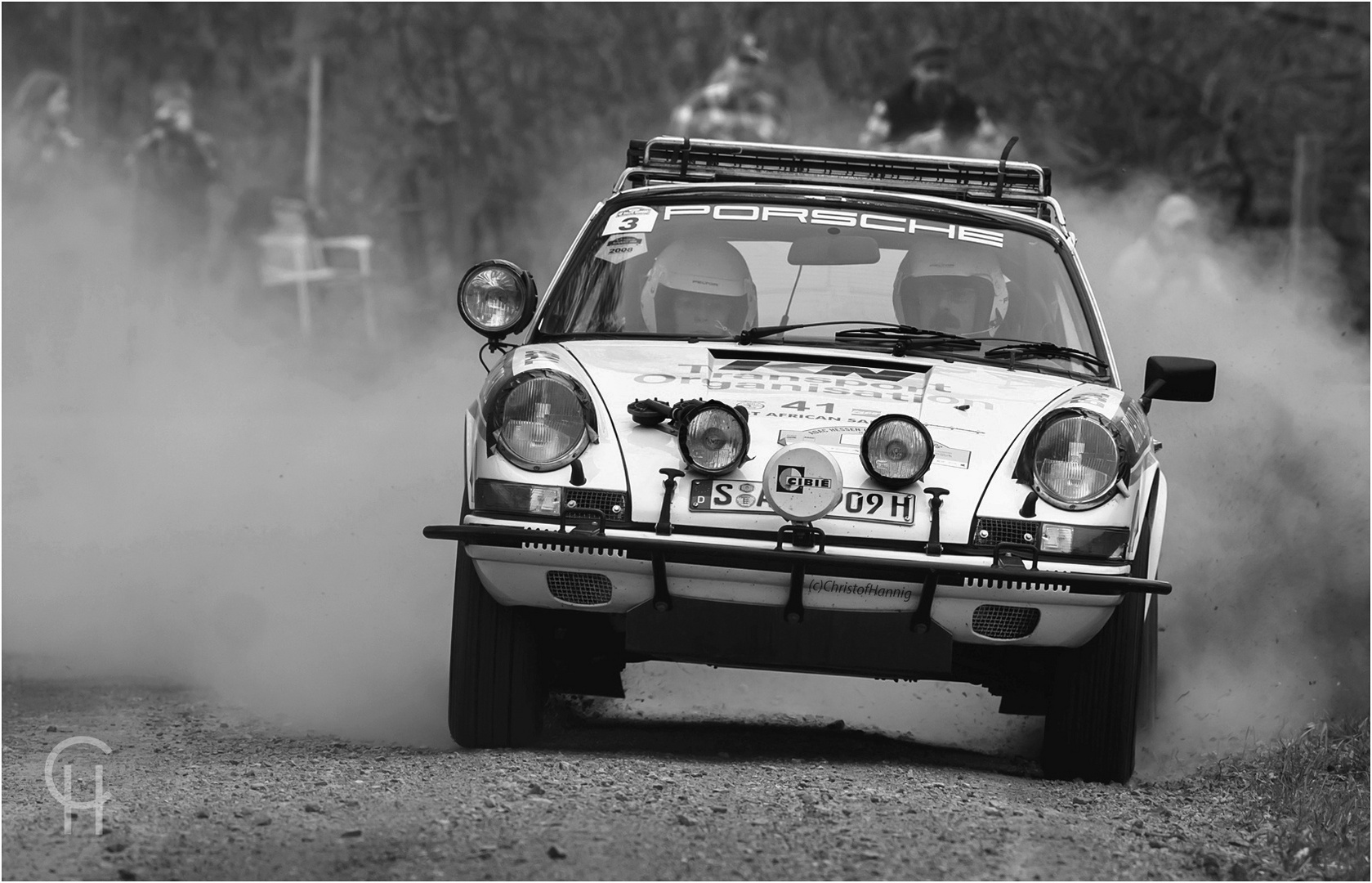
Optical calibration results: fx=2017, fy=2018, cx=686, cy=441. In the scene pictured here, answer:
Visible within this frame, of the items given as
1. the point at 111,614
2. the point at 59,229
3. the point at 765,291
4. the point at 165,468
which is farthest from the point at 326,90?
the point at 765,291

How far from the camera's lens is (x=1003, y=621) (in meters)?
5.13

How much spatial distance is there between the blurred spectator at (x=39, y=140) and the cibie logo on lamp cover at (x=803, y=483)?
640 inches

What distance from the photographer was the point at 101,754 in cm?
558

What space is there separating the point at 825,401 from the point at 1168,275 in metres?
6.67

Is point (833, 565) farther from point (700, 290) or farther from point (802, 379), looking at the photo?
point (700, 290)

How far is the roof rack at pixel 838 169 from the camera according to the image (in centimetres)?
718

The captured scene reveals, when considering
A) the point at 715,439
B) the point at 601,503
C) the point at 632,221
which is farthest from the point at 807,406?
the point at 632,221

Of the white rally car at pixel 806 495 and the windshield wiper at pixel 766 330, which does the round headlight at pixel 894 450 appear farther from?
the windshield wiper at pixel 766 330

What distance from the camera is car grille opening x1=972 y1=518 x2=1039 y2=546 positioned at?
499 centimetres

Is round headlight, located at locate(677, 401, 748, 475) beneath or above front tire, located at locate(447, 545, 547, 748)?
above

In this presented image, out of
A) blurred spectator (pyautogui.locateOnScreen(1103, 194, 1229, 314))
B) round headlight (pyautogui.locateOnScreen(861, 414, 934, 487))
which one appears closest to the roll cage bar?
round headlight (pyautogui.locateOnScreen(861, 414, 934, 487))

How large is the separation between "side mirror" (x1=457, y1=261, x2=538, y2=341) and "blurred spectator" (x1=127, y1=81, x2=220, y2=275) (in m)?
17.3

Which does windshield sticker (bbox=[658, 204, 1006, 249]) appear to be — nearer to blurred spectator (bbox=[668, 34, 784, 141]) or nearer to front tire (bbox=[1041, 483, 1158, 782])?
front tire (bbox=[1041, 483, 1158, 782])

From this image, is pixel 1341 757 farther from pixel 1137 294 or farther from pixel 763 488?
pixel 1137 294
